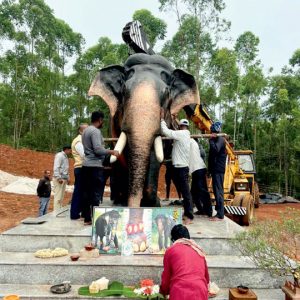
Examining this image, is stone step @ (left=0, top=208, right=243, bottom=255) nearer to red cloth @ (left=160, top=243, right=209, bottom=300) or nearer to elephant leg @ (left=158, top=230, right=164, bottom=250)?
elephant leg @ (left=158, top=230, right=164, bottom=250)

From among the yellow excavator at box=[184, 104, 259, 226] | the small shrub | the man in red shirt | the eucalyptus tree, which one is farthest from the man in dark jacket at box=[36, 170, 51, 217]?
the eucalyptus tree

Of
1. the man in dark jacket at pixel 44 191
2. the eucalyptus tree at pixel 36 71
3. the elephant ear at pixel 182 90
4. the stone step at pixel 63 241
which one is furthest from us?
the eucalyptus tree at pixel 36 71

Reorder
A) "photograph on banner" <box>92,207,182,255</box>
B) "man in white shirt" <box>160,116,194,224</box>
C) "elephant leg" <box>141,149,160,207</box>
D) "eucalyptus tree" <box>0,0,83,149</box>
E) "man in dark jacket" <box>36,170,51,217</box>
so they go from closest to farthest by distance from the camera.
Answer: "photograph on banner" <box>92,207,182,255</box> → "elephant leg" <box>141,149,160,207</box> → "man in white shirt" <box>160,116,194,224</box> → "man in dark jacket" <box>36,170,51,217</box> → "eucalyptus tree" <box>0,0,83,149</box>

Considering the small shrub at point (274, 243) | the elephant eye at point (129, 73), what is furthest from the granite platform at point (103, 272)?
the elephant eye at point (129, 73)

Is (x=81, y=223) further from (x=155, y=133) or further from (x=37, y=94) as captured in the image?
(x=37, y=94)

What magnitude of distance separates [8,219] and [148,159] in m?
8.26

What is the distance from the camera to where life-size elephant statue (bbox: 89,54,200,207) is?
5359mm

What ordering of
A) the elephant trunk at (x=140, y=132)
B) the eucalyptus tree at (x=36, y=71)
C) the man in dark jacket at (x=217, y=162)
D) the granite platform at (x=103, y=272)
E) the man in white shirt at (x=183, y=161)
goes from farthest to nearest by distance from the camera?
the eucalyptus tree at (x=36, y=71)
the man in dark jacket at (x=217, y=162)
the man in white shirt at (x=183, y=161)
the elephant trunk at (x=140, y=132)
the granite platform at (x=103, y=272)

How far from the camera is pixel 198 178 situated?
255 inches

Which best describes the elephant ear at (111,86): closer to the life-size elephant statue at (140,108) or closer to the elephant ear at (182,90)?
the life-size elephant statue at (140,108)

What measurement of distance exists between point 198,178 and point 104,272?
2.72 meters

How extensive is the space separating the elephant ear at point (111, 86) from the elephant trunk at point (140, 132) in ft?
2.86

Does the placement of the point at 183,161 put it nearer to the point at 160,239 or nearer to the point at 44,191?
the point at 160,239

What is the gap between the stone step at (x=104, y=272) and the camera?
4.29m
